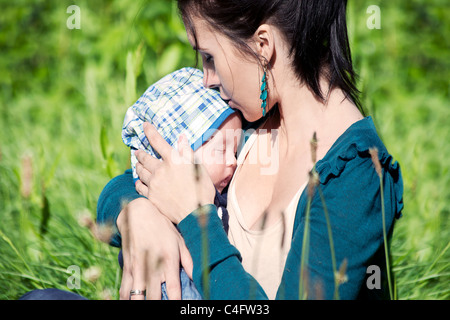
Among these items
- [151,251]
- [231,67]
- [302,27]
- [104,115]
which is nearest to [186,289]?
[151,251]

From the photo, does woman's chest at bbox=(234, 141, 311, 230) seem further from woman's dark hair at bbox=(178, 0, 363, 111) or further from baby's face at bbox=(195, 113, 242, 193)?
woman's dark hair at bbox=(178, 0, 363, 111)

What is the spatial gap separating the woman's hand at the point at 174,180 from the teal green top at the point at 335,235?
0.12 m

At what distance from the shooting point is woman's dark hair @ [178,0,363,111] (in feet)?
4.73

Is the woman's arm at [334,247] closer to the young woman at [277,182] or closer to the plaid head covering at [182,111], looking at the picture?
the young woman at [277,182]

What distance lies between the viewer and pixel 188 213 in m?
1.45

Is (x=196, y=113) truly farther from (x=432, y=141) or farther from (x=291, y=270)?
(x=432, y=141)

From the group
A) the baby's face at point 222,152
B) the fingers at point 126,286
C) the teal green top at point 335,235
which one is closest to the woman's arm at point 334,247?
the teal green top at point 335,235

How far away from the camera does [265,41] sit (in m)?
1.48

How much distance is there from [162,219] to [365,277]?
0.60m

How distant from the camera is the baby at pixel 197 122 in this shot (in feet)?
5.39

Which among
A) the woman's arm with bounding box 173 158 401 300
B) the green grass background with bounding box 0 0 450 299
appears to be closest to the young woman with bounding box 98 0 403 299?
the woman's arm with bounding box 173 158 401 300

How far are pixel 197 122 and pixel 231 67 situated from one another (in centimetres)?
23

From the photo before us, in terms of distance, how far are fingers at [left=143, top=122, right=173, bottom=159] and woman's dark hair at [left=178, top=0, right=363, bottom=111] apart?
334 millimetres
